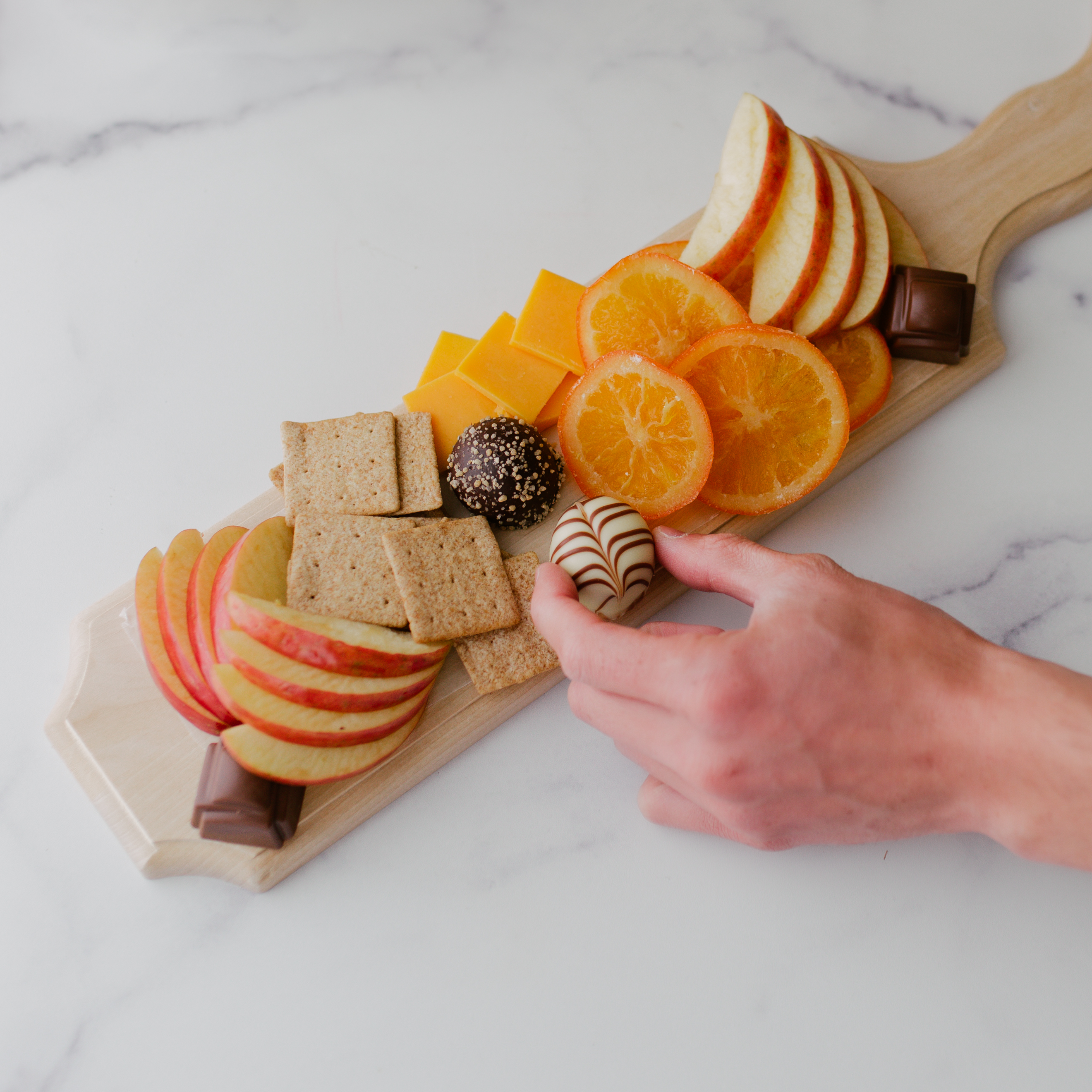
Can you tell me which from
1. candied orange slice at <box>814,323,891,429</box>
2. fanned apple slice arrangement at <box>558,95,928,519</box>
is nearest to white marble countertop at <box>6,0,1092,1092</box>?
candied orange slice at <box>814,323,891,429</box>

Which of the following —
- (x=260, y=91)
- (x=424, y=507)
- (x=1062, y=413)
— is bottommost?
(x=1062, y=413)

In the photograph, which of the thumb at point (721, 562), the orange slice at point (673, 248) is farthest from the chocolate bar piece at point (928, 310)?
the thumb at point (721, 562)

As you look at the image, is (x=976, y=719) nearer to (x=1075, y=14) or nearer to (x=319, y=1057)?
(x=319, y=1057)

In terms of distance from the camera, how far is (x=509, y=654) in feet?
7.29

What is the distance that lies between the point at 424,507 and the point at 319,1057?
1477 mm

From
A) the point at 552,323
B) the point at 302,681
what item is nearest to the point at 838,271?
the point at 552,323

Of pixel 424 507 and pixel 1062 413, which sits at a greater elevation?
pixel 424 507

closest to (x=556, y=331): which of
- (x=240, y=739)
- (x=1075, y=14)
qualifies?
(x=240, y=739)

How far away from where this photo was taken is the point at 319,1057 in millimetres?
2170

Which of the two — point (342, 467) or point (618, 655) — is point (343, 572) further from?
point (618, 655)

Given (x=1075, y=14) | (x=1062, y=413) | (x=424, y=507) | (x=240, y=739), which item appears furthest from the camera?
(x=1075, y=14)

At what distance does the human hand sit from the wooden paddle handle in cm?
134

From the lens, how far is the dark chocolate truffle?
221cm

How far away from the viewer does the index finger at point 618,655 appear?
1715 millimetres
